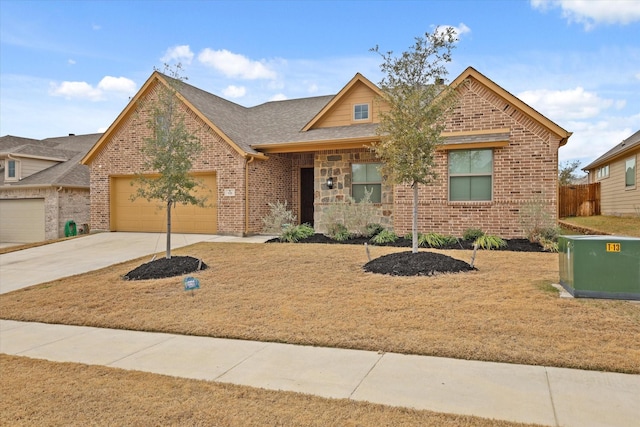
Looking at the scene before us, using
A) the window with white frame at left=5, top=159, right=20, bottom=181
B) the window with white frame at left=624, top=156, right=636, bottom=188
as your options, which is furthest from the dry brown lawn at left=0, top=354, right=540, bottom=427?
the window with white frame at left=5, top=159, right=20, bottom=181

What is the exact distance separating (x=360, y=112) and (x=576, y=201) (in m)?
15.3

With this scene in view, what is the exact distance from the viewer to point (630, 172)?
19844mm

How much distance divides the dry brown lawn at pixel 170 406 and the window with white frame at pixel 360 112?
13710 millimetres

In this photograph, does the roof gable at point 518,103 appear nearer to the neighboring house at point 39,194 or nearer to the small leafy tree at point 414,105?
the small leafy tree at point 414,105

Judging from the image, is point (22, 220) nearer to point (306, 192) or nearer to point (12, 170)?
point (12, 170)

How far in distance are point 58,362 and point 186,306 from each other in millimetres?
2272

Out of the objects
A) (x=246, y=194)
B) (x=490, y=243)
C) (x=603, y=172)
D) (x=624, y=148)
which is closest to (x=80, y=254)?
(x=246, y=194)

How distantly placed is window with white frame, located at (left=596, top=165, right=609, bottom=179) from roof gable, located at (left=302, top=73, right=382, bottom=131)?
1623 cm

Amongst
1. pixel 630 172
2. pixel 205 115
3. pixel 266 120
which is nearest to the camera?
pixel 205 115

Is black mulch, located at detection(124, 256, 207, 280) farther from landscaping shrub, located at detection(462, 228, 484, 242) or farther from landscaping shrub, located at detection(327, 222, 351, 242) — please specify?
landscaping shrub, located at detection(462, 228, 484, 242)

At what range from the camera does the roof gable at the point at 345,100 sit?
16141 mm

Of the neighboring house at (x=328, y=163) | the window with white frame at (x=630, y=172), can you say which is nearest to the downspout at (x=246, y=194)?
the neighboring house at (x=328, y=163)

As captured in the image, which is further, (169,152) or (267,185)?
(267,185)

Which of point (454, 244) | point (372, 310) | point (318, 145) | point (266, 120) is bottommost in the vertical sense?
point (372, 310)
